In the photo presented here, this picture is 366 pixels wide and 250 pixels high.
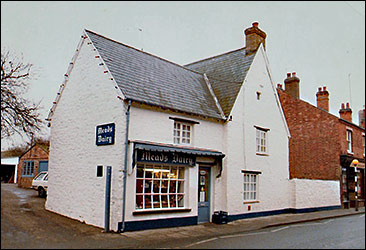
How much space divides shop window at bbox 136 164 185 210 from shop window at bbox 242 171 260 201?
14.5 ft

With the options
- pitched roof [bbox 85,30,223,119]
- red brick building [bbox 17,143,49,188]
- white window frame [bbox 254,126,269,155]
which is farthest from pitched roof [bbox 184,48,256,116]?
red brick building [bbox 17,143,49,188]

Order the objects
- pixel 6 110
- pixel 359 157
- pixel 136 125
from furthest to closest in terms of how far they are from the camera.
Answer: pixel 359 157 → pixel 6 110 → pixel 136 125

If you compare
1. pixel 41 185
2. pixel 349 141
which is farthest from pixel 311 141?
pixel 41 185

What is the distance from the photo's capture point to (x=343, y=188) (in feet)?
80.5

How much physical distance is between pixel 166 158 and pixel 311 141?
15.3 metres

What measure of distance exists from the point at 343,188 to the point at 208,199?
13452 millimetres

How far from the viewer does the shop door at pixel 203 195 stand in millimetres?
15352

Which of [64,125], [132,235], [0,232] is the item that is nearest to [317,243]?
[132,235]

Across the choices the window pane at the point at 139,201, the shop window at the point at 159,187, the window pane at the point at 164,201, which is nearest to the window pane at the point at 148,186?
the shop window at the point at 159,187

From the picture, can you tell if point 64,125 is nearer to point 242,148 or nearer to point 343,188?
point 242,148

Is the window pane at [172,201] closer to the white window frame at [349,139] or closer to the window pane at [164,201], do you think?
the window pane at [164,201]

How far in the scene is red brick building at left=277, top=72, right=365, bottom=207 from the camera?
24.2m

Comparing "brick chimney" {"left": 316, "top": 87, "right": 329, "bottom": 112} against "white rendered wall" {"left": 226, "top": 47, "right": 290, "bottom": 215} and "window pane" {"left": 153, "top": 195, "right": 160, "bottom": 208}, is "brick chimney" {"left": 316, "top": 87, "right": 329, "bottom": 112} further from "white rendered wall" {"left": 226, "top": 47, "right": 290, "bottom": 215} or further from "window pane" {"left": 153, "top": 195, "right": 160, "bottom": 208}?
"window pane" {"left": 153, "top": 195, "right": 160, "bottom": 208}

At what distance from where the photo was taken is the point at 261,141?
62.9 ft
